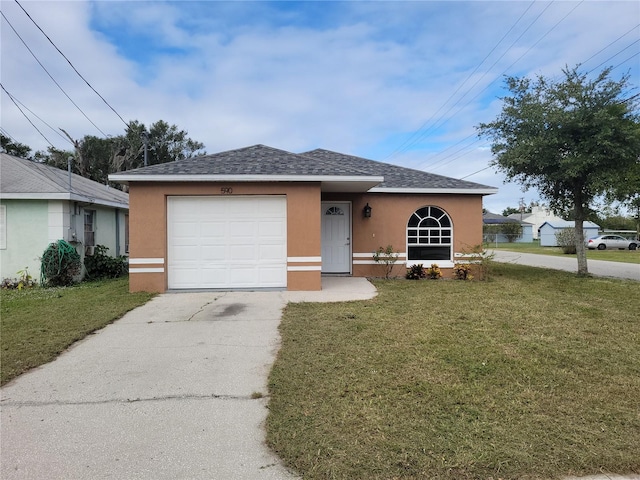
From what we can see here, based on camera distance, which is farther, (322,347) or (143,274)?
(143,274)

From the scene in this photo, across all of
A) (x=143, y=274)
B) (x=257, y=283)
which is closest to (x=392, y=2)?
(x=257, y=283)

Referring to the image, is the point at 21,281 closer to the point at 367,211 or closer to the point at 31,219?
the point at 31,219

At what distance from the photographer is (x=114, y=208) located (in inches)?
572

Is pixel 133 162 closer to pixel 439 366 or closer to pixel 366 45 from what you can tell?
pixel 366 45

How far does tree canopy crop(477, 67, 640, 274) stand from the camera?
11.0 meters

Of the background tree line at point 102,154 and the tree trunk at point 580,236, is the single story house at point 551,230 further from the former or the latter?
the background tree line at point 102,154

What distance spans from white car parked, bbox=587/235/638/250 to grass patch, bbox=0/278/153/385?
125 feet

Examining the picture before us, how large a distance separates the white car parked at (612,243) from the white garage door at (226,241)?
35509 millimetres

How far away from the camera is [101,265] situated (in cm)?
1228

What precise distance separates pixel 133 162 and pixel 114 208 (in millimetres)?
21622

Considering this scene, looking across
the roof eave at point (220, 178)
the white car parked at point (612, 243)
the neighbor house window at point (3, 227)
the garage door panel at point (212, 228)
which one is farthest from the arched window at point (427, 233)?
the white car parked at point (612, 243)

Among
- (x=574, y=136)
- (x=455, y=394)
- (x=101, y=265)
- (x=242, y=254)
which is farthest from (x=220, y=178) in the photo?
(x=574, y=136)

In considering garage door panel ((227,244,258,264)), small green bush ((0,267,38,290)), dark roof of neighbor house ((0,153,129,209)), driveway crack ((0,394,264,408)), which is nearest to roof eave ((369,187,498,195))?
garage door panel ((227,244,258,264))

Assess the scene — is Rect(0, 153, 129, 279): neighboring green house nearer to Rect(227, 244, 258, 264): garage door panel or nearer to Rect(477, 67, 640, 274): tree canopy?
Rect(227, 244, 258, 264): garage door panel
